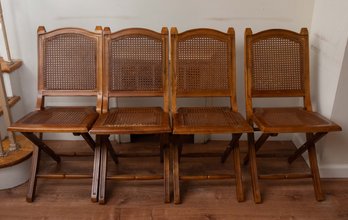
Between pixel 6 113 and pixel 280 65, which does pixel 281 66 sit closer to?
pixel 280 65

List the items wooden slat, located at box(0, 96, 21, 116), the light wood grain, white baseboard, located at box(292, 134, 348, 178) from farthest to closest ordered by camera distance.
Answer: wooden slat, located at box(0, 96, 21, 116), white baseboard, located at box(292, 134, 348, 178), the light wood grain

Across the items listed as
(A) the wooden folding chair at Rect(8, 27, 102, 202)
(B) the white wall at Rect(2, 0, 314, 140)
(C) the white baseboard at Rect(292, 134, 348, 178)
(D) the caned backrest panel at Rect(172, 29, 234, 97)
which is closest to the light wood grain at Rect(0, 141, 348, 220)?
(C) the white baseboard at Rect(292, 134, 348, 178)

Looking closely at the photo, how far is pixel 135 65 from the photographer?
2229 millimetres

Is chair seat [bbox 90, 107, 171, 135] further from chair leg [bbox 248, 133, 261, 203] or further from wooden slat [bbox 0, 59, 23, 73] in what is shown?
wooden slat [bbox 0, 59, 23, 73]

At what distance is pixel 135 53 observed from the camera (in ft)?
7.30

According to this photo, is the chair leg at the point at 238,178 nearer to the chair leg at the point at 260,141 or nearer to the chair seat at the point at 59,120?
the chair leg at the point at 260,141

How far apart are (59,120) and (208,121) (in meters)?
0.92

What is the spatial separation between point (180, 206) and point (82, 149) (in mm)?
1081

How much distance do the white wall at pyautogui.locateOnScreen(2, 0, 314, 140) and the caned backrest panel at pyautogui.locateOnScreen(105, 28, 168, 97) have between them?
336mm

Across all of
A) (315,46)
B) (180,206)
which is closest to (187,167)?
(180,206)

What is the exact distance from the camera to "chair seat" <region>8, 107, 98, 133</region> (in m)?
1.92

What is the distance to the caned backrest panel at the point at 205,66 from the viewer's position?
2217 mm

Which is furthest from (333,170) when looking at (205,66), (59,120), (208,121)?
(59,120)

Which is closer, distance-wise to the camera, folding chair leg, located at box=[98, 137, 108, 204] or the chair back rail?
folding chair leg, located at box=[98, 137, 108, 204]
